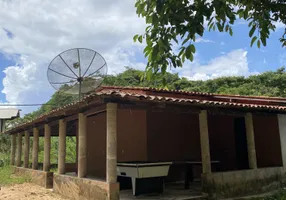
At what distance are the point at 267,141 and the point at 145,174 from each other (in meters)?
4.96

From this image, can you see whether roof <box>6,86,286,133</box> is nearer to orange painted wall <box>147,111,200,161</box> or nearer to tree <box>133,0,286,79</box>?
orange painted wall <box>147,111,200,161</box>

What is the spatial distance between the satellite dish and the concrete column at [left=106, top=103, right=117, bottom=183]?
412 centimetres

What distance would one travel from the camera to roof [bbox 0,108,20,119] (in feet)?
76.4

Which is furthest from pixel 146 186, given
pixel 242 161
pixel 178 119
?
pixel 242 161

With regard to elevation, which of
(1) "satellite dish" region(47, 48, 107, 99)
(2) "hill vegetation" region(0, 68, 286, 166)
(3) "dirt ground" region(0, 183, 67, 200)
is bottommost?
(3) "dirt ground" region(0, 183, 67, 200)

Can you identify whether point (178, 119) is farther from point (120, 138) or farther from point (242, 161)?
point (242, 161)

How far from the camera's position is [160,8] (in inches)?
123

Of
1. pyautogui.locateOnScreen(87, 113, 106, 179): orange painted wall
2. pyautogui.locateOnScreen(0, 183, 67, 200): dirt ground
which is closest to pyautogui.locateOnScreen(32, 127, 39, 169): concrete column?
pyautogui.locateOnScreen(0, 183, 67, 200): dirt ground

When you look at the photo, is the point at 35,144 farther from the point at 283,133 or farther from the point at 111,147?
the point at 283,133

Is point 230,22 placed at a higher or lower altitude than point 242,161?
higher

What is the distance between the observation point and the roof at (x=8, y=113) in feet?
76.4

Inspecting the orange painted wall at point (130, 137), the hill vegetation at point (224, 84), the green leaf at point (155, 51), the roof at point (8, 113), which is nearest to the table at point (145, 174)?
the orange painted wall at point (130, 137)

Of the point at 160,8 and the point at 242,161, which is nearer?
the point at 160,8

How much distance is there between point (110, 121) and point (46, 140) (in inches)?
228
